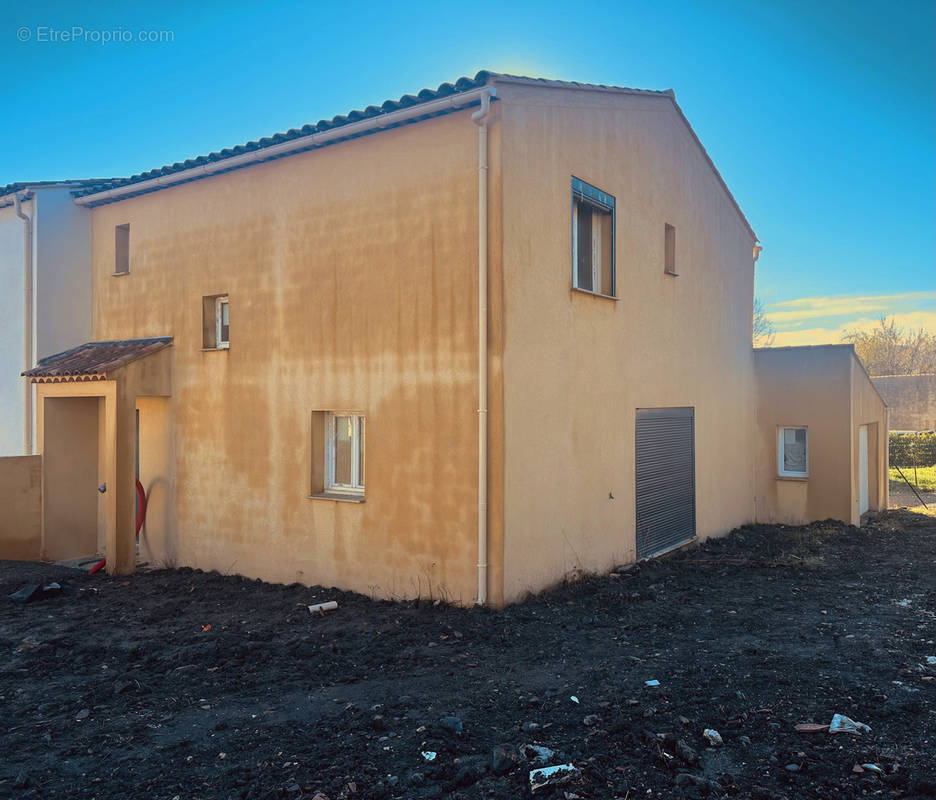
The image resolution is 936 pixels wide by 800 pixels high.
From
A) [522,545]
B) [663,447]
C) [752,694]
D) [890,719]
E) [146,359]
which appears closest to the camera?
[890,719]

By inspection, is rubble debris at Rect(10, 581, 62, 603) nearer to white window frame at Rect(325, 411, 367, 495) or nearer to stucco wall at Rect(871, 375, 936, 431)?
white window frame at Rect(325, 411, 367, 495)

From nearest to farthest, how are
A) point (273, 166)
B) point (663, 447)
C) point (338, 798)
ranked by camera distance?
point (338, 798), point (273, 166), point (663, 447)

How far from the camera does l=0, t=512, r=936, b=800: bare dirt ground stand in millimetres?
4145

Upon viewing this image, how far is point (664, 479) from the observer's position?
11.0 m

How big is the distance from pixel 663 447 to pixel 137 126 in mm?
10779

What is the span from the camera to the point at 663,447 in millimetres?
10930

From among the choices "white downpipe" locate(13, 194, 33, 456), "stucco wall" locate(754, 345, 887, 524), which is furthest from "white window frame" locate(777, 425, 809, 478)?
"white downpipe" locate(13, 194, 33, 456)

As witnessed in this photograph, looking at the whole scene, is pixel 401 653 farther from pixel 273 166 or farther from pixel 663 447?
pixel 273 166

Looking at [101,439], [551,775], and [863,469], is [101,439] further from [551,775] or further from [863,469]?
[863,469]

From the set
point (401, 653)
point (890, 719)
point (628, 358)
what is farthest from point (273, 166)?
point (890, 719)

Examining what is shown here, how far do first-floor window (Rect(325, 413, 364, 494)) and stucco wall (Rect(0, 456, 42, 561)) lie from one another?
17.5 feet

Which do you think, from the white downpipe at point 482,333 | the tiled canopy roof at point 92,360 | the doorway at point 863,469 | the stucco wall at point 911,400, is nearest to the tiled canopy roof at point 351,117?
the white downpipe at point 482,333

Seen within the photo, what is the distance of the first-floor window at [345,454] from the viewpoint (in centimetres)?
889

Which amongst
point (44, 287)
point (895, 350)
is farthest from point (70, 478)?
point (895, 350)
